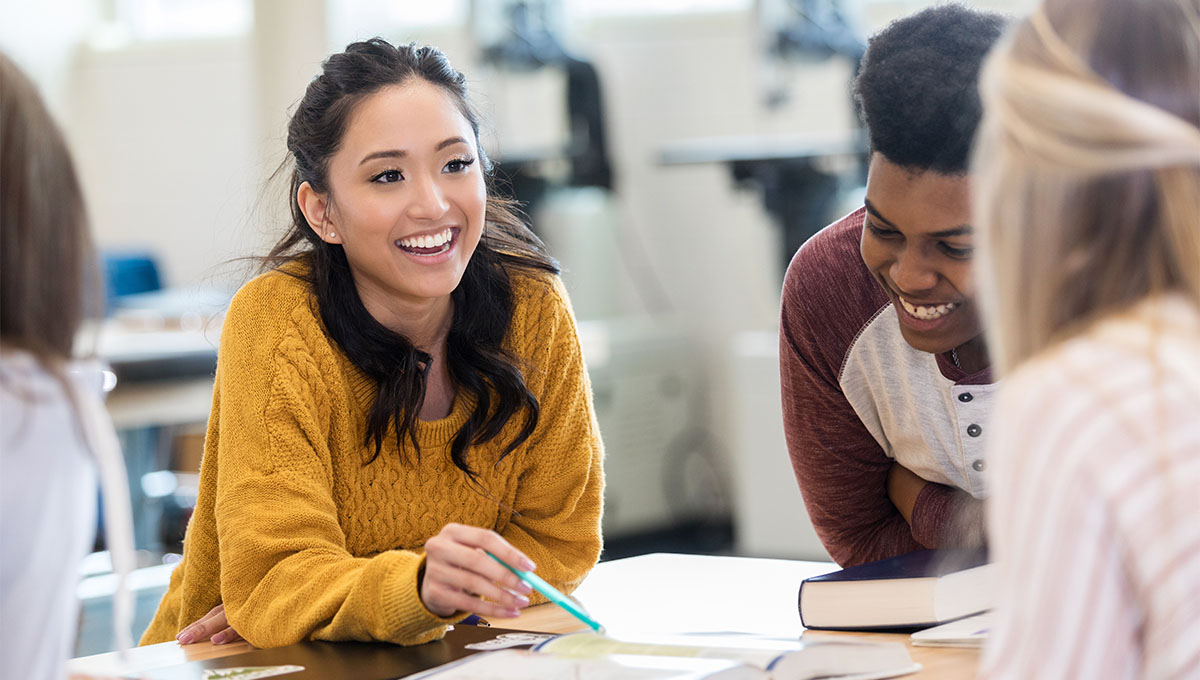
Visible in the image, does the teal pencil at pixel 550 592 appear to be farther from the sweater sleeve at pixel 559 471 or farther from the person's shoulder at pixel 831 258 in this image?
the person's shoulder at pixel 831 258

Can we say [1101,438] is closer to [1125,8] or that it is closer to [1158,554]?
[1158,554]

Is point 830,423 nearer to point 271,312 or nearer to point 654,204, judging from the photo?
point 271,312

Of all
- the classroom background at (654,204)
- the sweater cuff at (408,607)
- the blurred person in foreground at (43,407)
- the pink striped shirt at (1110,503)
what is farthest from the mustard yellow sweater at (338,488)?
the classroom background at (654,204)

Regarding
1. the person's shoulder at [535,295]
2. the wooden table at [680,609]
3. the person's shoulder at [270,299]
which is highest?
the person's shoulder at [270,299]

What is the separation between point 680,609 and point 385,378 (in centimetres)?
40

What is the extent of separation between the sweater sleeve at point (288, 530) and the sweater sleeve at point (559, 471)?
0.76 ft

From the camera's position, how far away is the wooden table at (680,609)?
1.15m

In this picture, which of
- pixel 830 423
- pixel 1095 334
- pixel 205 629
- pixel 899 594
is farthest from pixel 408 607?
pixel 1095 334

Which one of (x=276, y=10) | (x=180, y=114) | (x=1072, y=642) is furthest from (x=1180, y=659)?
(x=180, y=114)

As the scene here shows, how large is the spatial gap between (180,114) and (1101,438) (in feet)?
20.2

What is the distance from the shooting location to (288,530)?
1282 mm

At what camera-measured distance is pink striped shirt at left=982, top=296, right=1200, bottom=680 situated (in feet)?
2.13

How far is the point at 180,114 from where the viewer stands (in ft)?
20.7

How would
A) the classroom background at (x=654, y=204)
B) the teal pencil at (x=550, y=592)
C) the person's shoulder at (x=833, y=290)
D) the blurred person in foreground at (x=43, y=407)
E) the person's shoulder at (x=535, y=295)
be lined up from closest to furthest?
the blurred person in foreground at (x=43, y=407) → the teal pencil at (x=550, y=592) → the person's shoulder at (x=833, y=290) → the person's shoulder at (x=535, y=295) → the classroom background at (x=654, y=204)
